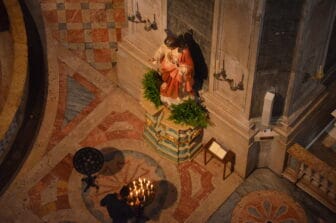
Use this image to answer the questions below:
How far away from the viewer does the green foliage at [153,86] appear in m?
12.0

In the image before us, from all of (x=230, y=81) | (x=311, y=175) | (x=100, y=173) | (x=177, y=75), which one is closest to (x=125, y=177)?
(x=100, y=173)

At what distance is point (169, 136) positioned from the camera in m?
12.2

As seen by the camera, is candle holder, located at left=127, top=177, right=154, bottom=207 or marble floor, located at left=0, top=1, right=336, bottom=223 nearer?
candle holder, located at left=127, top=177, right=154, bottom=207

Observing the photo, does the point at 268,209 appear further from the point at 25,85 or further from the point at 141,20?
the point at 25,85

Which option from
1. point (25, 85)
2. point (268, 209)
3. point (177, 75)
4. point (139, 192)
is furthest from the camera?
point (25, 85)

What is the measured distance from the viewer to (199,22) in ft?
36.1

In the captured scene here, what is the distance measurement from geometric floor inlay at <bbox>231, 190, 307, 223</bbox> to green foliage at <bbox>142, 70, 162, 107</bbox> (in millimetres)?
2473

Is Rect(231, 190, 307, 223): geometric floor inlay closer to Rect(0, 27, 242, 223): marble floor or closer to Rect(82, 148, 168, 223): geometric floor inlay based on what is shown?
Rect(0, 27, 242, 223): marble floor

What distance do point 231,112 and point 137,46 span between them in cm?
248

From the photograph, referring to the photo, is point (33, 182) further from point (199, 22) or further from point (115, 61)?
point (199, 22)

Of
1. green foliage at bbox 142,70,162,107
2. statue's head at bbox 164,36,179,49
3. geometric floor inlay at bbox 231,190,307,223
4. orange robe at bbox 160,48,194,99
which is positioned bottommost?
geometric floor inlay at bbox 231,190,307,223

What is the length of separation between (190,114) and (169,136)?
0.73 metres

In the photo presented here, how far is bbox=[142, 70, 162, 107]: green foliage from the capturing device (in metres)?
12.0

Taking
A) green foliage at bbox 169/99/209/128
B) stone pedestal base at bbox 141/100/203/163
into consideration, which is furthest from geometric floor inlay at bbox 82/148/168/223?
green foliage at bbox 169/99/209/128
